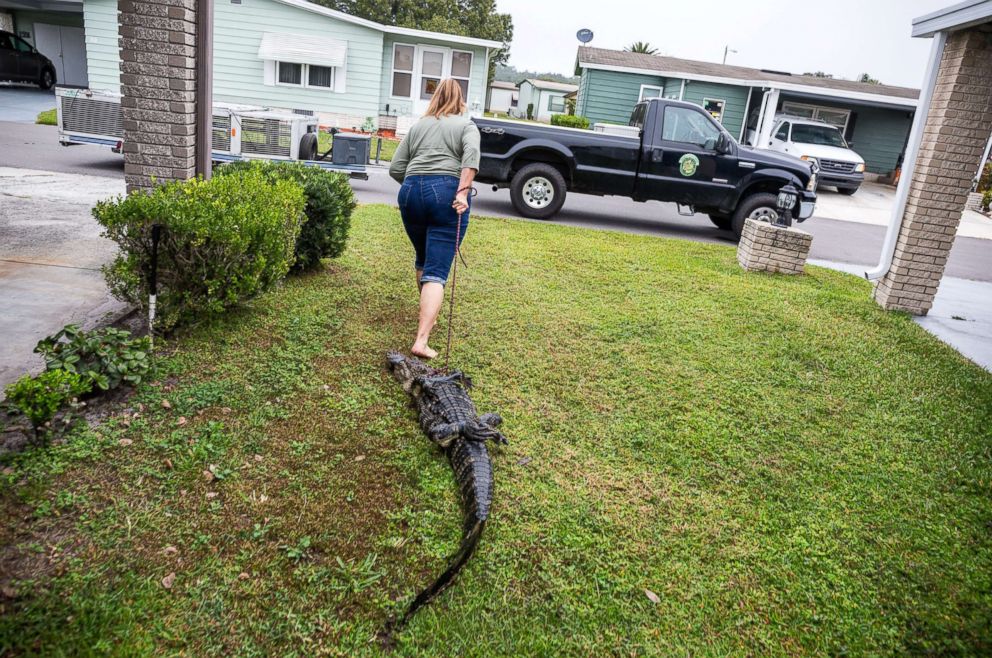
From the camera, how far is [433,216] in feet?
14.7

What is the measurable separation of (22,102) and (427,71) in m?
12.7

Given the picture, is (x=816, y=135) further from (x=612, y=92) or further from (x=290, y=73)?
(x=290, y=73)

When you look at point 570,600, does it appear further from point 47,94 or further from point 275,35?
point 47,94

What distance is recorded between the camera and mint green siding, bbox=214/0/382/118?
63.2 feet

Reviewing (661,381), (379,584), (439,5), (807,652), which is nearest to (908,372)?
(661,381)

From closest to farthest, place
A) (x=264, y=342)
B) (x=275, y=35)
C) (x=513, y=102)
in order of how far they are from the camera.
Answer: (x=264, y=342)
(x=275, y=35)
(x=513, y=102)

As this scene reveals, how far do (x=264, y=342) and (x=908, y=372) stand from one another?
16.0ft

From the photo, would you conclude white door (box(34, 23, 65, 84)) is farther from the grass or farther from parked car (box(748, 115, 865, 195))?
parked car (box(748, 115, 865, 195))

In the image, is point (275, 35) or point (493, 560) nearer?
point (493, 560)

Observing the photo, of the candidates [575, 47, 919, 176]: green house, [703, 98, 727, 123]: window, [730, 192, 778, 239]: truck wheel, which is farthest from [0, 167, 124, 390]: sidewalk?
[703, 98, 727, 123]: window

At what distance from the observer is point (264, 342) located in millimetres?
4574

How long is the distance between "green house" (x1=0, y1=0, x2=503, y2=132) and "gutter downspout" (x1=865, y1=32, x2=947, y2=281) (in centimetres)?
1352

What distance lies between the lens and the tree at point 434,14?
42156mm

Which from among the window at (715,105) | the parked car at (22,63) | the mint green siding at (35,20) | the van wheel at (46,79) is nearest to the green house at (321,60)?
the parked car at (22,63)
